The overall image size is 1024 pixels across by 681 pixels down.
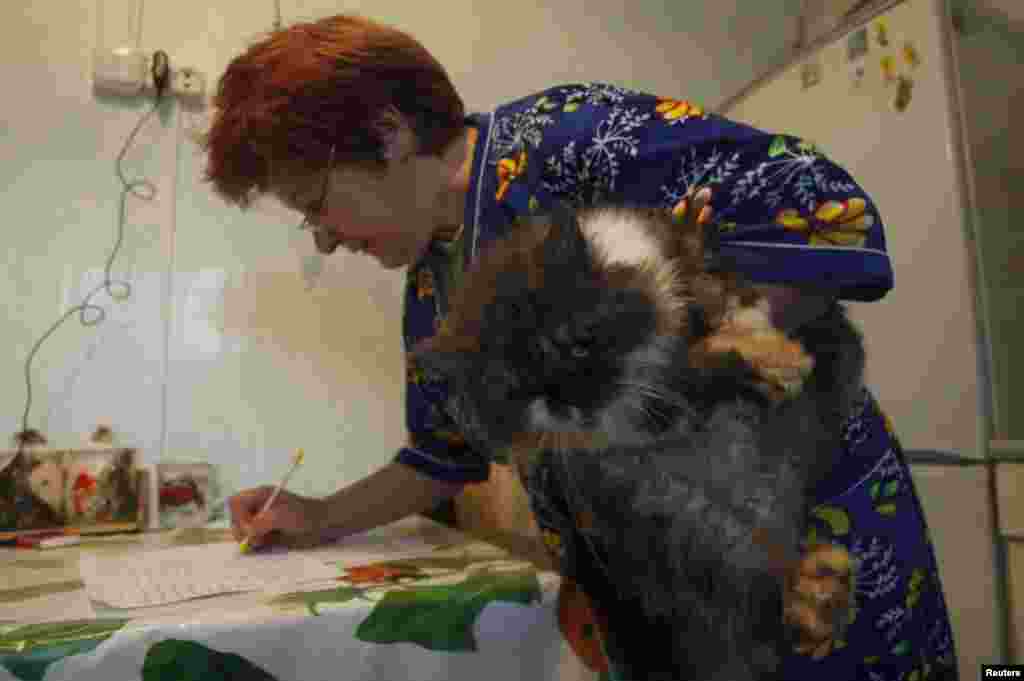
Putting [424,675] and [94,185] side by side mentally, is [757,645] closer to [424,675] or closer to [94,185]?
[424,675]

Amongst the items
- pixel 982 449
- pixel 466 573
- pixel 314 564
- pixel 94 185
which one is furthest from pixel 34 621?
pixel 982 449

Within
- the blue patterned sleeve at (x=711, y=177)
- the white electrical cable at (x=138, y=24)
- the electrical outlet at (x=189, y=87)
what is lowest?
the blue patterned sleeve at (x=711, y=177)

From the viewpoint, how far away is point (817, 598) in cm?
41

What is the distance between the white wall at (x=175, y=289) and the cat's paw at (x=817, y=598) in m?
1.10

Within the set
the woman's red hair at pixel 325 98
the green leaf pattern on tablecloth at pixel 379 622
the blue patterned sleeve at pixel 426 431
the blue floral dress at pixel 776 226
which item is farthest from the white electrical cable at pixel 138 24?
the green leaf pattern on tablecloth at pixel 379 622

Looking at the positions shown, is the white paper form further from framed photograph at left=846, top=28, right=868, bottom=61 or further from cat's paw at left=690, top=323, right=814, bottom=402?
framed photograph at left=846, top=28, right=868, bottom=61

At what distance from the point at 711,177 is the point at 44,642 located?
0.62 metres

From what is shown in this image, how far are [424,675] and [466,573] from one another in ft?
0.41

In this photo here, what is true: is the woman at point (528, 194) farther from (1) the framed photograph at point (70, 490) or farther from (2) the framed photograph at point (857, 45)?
(2) the framed photograph at point (857, 45)

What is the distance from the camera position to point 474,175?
692mm

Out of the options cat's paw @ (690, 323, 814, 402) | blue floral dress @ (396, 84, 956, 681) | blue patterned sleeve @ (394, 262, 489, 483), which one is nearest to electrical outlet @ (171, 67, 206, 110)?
blue patterned sleeve @ (394, 262, 489, 483)

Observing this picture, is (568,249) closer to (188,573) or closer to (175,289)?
(188,573)

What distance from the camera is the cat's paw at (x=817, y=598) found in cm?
40

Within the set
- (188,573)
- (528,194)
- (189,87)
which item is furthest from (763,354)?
(189,87)
